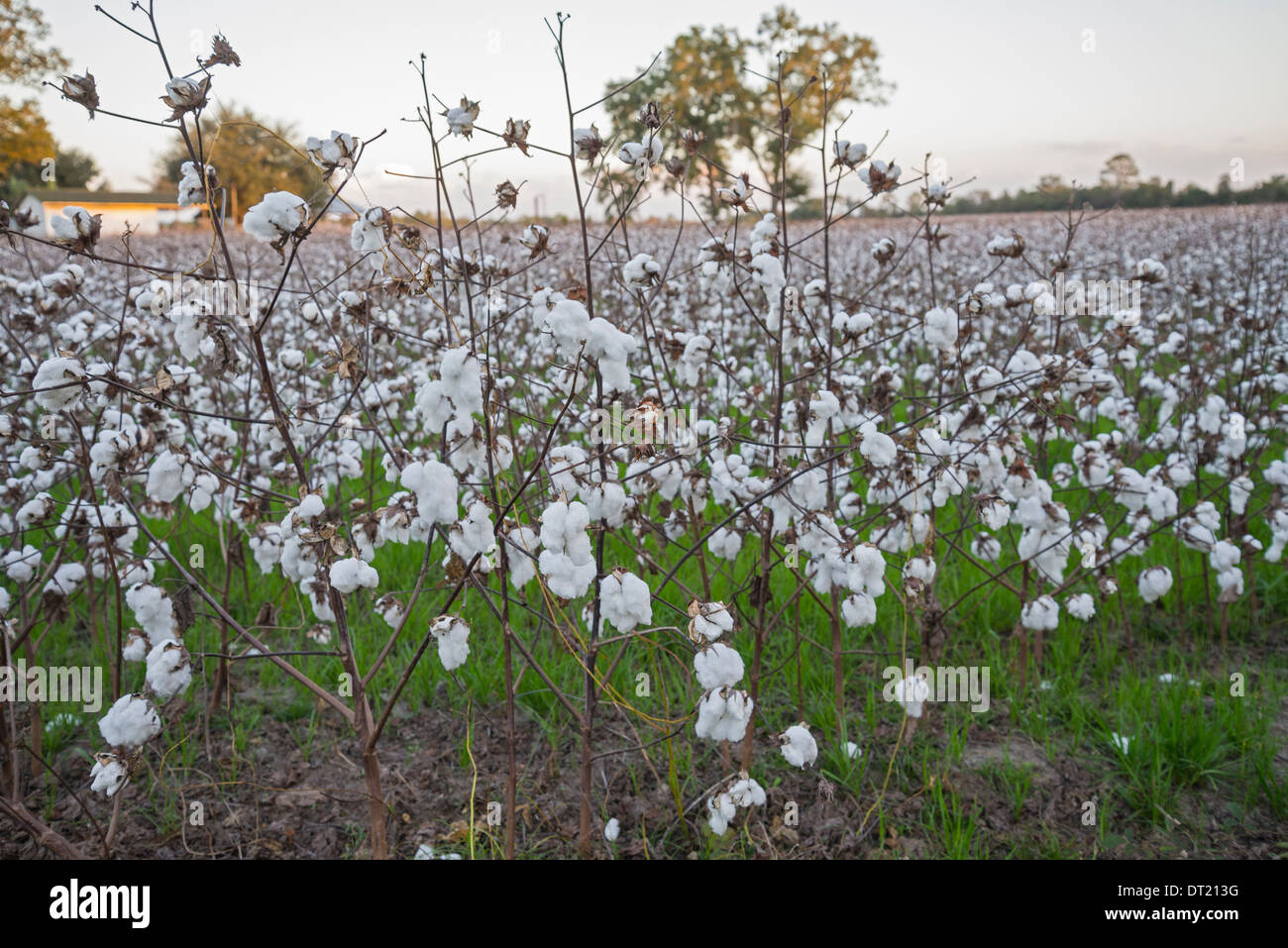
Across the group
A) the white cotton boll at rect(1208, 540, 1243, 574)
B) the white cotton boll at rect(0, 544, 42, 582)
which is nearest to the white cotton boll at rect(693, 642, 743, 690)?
the white cotton boll at rect(0, 544, 42, 582)

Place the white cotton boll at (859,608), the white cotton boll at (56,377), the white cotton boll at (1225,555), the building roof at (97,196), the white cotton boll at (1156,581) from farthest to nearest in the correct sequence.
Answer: the building roof at (97,196), the white cotton boll at (1225,555), the white cotton boll at (1156,581), the white cotton boll at (859,608), the white cotton boll at (56,377)

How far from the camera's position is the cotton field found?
208 cm

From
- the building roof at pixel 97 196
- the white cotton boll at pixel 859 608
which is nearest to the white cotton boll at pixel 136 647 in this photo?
the white cotton boll at pixel 859 608

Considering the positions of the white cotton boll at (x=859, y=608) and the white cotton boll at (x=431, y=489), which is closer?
the white cotton boll at (x=431, y=489)

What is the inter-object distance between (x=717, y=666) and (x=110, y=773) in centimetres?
150

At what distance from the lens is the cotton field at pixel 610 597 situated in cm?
208

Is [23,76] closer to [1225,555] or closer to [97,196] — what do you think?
[1225,555]

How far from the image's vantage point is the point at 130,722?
2.03m

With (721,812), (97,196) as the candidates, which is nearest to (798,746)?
(721,812)

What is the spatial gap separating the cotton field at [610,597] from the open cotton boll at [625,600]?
0.01 meters

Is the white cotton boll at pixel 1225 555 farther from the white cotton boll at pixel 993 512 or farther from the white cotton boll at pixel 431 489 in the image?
the white cotton boll at pixel 431 489
